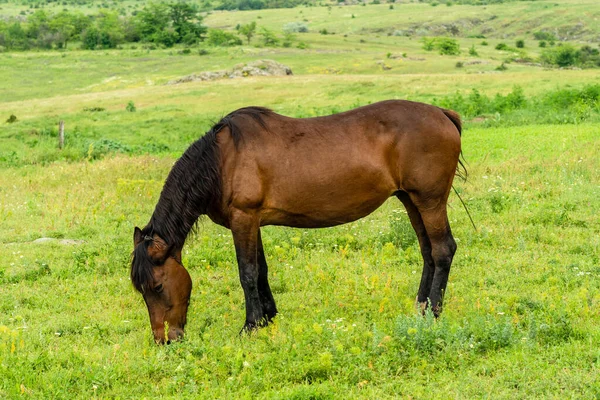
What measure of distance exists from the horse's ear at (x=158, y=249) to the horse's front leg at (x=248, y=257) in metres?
0.76

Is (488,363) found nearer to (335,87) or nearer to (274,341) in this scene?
(274,341)

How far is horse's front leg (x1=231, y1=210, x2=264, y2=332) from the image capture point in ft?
24.4

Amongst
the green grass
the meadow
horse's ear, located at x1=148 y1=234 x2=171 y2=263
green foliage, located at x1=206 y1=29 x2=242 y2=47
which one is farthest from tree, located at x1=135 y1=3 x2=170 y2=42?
horse's ear, located at x1=148 y1=234 x2=171 y2=263

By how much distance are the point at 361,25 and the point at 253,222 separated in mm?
145896

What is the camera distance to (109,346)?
23.5 feet

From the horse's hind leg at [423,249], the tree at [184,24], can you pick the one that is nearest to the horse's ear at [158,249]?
the horse's hind leg at [423,249]

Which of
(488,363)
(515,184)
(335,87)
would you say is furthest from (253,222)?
(335,87)

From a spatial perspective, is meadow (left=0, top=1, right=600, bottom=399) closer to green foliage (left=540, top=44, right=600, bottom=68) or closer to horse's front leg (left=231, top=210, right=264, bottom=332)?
horse's front leg (left=231, top=210, right=264, bottom=332)

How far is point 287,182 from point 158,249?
1618mm

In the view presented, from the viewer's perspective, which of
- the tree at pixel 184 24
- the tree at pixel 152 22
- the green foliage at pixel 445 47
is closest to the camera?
the green foliage at pixel 445 47

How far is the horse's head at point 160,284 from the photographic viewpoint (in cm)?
706

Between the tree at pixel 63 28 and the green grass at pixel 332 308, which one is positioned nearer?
the green grass at pixel 332 308

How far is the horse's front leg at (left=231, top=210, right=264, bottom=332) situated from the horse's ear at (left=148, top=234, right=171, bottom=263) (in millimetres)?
762

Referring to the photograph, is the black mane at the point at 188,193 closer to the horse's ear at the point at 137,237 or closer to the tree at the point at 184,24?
the horse's ear at the point at 137,237
